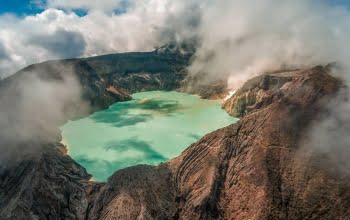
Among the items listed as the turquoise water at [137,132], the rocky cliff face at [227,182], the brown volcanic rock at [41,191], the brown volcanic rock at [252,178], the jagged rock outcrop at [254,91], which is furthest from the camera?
the jagged rock outcrop at [254,91]

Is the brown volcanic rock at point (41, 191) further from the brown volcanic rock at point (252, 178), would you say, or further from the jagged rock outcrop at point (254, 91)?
the jagged rock outcrop at point (254, 91)

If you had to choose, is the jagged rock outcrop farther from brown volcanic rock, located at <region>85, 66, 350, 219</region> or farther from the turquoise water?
brown volcanic rock, located at <region>85, 66, 350, 219</region>

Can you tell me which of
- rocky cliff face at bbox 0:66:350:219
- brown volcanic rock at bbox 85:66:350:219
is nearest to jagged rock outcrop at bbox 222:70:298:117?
brown volcanic rock at bbox 85:66:350:219

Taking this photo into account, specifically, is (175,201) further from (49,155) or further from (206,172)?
(49,155)

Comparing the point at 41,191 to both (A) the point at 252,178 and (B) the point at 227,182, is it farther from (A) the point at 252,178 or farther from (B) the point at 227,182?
(A) the point at 252,178

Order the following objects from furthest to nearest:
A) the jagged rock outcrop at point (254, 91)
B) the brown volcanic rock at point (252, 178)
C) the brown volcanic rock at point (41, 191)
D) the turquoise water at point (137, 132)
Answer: the jagged rock outcrop at point (254, 91)
the turquoise water at point (137, 132)
the brown volcanic rock at point (41, 191)
the brown volcanic rock at point (252, 178)

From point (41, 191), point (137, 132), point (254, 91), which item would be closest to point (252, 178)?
point (41, 191)

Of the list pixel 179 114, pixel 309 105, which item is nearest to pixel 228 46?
pixel 179 114

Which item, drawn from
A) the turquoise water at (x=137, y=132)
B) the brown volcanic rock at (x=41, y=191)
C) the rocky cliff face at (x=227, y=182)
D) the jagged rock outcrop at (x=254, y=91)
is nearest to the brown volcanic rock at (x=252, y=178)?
the rocky cliff face at (x=227, y=182)
